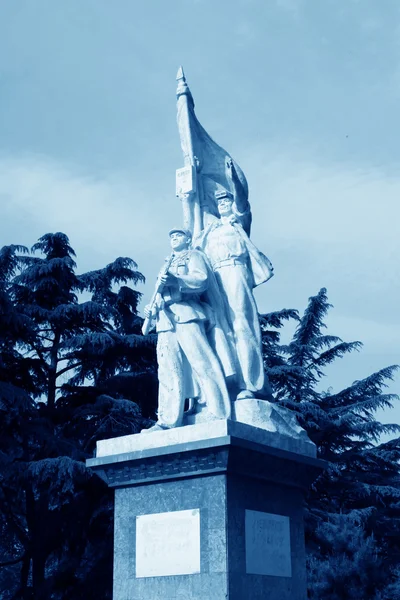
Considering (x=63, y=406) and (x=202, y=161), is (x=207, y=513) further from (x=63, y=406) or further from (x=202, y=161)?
(x=63, y=406)

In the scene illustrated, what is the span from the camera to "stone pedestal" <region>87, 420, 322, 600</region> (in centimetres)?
734

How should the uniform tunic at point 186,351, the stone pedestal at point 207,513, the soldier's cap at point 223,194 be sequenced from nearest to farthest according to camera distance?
the stone pedestal at point 207,513 < the uniform tunic at point 186,351 < the soldier's cap at point 223,194

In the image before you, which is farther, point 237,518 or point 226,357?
point 226,357

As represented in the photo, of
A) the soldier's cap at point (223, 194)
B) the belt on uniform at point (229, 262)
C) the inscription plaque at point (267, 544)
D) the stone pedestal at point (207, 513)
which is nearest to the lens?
the stone pedestal at point (207, 513)

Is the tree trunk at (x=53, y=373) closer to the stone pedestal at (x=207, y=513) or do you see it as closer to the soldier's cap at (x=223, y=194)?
the soldier's cap at (x=223, y=194)

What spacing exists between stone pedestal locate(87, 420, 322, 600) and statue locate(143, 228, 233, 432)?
422 mm

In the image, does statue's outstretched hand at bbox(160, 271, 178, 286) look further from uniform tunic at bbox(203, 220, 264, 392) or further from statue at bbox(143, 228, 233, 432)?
uniform tunic at bbox(203, 220, 264, 392)

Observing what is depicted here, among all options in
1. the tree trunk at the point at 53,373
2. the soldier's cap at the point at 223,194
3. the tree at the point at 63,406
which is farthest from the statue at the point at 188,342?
the tree trunk at the point at 53,373

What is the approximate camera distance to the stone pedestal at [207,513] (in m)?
7.34

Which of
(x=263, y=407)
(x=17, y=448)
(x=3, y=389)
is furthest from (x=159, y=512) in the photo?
(x=17, y=448)

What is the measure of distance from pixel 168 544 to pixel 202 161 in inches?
173

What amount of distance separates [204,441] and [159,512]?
845mm

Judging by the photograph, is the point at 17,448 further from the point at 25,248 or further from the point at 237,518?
the point at 237,518

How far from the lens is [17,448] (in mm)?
18938
